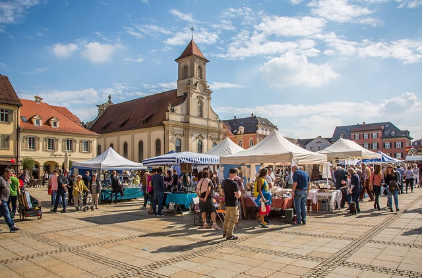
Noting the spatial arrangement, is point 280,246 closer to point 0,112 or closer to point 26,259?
point 26,259

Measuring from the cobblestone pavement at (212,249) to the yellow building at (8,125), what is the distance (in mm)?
26093

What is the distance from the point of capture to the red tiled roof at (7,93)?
109 ft

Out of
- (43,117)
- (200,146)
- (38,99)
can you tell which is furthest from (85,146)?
(200,146)

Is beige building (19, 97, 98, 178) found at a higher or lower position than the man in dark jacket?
higher

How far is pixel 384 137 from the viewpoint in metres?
85.2

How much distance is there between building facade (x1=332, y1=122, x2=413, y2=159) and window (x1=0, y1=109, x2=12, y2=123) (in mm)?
69290

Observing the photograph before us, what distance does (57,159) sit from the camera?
3950cm

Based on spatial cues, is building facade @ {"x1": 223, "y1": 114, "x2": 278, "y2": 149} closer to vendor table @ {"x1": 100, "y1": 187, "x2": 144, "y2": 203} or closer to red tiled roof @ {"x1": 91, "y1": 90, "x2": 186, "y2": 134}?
red tiled roof @ {"x1": 91, "y1": 90, "x2": 186, "y2": 134}

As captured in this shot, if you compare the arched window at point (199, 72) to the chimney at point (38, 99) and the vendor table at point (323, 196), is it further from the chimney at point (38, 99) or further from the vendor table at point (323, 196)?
the vendor table at point (323, 196)

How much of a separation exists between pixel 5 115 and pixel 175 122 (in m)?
19.7

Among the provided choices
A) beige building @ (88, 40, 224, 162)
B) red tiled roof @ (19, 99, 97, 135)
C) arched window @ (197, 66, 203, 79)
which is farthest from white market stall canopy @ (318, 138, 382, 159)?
arched window @ (197, 66, 203, 79)

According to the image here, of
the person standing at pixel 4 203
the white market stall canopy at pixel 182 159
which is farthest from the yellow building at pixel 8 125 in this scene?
the person standing at pixel 4 203

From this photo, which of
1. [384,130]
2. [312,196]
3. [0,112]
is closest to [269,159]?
[312,196]

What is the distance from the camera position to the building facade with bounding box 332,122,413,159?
82.4 metres
